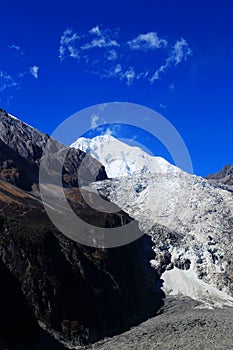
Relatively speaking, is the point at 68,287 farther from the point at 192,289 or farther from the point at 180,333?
the point at 192,289

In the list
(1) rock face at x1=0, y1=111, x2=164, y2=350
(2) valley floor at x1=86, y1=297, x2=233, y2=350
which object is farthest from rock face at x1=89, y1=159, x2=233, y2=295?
(2) valley floor at x1=86, y1=297, x2=233, y2=350

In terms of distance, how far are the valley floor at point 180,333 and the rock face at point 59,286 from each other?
5.84 meters

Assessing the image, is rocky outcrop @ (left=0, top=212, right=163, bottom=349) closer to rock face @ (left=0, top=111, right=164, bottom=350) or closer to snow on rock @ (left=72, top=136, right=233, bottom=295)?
rock face @ (left=0, top=111, right=164, bottom=350)

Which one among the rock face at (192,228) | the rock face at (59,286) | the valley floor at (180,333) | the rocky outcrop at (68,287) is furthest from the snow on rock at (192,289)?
the valley floor at (180,333)

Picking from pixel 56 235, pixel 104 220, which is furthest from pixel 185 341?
pixel 104 220

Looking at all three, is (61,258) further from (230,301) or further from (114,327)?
(230,301)

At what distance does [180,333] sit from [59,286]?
2646 cm

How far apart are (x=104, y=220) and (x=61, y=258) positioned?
144 ft

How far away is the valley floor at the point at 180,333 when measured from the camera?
77.3 meters

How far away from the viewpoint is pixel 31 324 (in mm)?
81750

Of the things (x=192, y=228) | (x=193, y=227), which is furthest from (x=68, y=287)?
(x=193, y=227)

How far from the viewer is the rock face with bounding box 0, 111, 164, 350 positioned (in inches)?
3248

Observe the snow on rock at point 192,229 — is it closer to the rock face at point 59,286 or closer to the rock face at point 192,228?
the rock face at point 192,228

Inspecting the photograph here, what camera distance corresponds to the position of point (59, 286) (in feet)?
313
